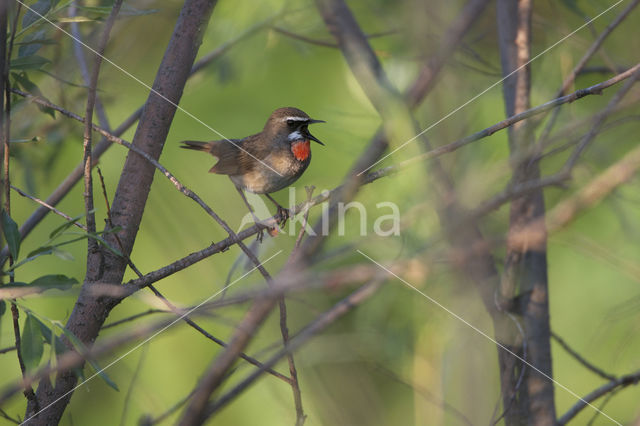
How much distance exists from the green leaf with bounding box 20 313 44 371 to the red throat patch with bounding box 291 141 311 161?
1.46 m

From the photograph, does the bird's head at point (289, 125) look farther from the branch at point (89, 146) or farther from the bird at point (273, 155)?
the branch at point (89, 146)

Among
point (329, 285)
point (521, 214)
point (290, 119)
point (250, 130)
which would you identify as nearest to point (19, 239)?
point (329, 285)

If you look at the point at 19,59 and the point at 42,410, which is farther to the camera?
the point at 19,59

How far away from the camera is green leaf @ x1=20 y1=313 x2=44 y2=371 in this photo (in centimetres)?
84

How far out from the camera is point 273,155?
7.40 ft

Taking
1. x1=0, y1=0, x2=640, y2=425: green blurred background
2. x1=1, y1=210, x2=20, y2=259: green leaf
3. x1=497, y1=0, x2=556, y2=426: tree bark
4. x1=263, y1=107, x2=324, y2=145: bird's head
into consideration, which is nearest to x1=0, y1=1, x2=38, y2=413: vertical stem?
x1=1, y1=210, x2=20, y2=259: green leaf

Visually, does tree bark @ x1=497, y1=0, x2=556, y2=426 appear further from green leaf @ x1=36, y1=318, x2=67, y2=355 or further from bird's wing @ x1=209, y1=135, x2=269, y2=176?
bird's wing @ x1=209, y1=135, x2=269, y2=176

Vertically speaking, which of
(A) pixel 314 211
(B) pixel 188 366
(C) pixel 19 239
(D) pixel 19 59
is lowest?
(B) pixel 188 366

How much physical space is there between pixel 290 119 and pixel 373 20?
0.44 meters

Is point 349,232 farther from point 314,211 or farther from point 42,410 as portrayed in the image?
point 42,410

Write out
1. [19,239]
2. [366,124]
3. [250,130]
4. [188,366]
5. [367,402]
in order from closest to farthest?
[19,239] → [367,402] → [366,124] → [188,366] → [250,130]

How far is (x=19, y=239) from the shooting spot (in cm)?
93

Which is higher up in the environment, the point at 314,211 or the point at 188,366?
the point at 314,211

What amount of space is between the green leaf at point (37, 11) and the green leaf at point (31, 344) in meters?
0.54
